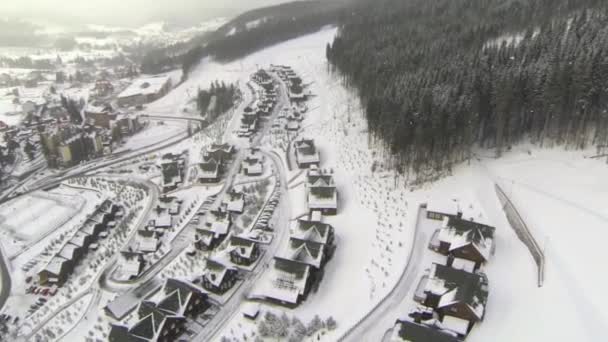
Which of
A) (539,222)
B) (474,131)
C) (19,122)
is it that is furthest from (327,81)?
(19,122)

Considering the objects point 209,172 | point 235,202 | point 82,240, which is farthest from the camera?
point 209,172

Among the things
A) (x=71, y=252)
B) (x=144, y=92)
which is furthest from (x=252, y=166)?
(x=144, y=92)

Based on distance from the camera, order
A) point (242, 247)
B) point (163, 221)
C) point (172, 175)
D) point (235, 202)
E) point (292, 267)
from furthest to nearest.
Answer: point (172, 175)
point (235, 202)
point (163, 221)
point (242, 247)
point (292, 267)

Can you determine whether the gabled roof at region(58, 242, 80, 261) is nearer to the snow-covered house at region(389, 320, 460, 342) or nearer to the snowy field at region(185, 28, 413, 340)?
the snowy field at region(185, 28, 413, 340)

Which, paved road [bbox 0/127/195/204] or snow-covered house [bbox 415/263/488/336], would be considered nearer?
snow-covered house [bbox 415/263/488/336]

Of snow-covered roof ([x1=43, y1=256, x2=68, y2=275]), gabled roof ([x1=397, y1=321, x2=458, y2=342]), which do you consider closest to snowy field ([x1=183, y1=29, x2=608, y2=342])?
gabled roof ([x1=397, y1=321, x2=458, y2=342])

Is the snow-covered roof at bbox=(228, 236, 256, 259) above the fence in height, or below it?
below

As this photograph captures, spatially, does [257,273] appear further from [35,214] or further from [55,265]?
[35,214]
